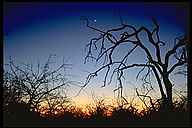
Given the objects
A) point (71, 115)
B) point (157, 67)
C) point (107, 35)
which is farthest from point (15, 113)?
point (157, 67)

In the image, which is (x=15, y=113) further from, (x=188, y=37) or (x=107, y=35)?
(x=188, y=37)

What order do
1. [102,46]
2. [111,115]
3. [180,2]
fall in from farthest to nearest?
[102,46], [111,115], [180,2]

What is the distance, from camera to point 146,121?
452 cm

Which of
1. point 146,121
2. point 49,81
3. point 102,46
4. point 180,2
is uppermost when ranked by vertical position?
point 180,2

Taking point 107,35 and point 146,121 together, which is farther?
point 107,35

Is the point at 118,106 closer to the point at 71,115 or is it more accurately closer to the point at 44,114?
the point at 71,115

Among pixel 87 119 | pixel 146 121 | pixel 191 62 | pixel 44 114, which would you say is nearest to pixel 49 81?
pixel 44 114

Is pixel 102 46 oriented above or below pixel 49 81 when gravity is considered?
above

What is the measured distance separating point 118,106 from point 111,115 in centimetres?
16

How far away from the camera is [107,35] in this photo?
4840 mm

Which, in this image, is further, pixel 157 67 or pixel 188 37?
pixel 157 67

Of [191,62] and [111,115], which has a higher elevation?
[191,62]

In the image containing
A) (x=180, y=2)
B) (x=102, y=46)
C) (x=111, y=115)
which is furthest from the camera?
(x=102, y=46)

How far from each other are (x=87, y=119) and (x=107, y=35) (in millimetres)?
1060
